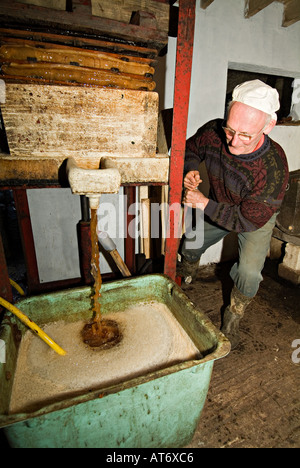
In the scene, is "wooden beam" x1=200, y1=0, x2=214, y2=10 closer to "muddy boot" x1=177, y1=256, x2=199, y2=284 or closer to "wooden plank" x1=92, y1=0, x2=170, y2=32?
"wooden plank" x1=92, y1=0, x2=170, y2=32

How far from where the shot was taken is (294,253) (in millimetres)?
3602

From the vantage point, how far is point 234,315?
2.47 m

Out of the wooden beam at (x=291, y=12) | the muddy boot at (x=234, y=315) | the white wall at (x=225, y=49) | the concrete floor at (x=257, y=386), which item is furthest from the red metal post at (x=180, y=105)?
the wooden beam at (x=291, y=12)

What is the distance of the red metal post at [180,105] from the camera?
1354 mm

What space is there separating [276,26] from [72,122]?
11.6 feet

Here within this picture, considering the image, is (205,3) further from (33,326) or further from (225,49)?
(33,326)

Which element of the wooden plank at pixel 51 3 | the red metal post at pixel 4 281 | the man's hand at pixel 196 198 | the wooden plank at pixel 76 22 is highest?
the wooden plank at pixel 51 3

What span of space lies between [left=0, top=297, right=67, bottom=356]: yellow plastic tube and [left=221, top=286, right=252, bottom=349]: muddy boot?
159cm

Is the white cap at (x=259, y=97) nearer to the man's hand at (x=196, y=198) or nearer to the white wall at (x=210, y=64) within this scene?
the man's hand at (x=196, y=198)

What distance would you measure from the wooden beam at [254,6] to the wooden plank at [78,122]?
254 centimetres

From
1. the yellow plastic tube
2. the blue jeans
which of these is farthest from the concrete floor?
the yellow plastic tube

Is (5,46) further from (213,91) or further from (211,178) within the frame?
(213,91)

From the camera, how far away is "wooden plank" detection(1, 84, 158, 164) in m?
1.32

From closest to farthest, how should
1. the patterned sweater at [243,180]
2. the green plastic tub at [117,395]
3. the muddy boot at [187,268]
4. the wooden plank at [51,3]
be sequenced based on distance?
the green plastic tub at [117,395] → the wooden plank at [51,3] → the patterned sweater at [243,180] → the muddy boot at [187,268]
